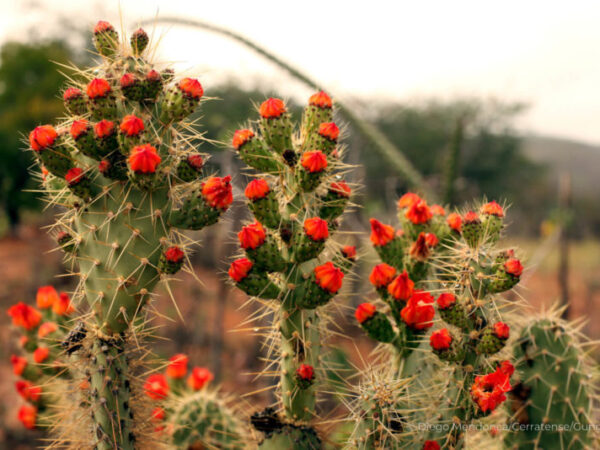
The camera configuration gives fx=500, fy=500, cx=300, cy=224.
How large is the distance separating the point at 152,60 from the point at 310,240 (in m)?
0.77

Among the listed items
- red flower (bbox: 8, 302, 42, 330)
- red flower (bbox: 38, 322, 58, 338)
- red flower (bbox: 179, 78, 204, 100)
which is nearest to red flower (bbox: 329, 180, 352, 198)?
red flower (bbox: 179, 78, 204, 100)

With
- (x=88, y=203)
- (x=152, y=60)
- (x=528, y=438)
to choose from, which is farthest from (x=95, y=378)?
(x=528, y=438)

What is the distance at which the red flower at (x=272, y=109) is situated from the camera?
150 centimetres

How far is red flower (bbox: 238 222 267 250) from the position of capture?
1359 mm

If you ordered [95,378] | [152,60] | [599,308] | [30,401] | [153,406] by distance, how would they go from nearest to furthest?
[95,378] → [152,60] → [153,406] → [30,401] → [599,308]

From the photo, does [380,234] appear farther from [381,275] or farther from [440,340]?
[440,340]

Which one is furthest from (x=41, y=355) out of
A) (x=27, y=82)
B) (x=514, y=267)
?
(x=27, y=82)

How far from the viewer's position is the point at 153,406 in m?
1.69

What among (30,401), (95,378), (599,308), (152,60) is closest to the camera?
(95,378)

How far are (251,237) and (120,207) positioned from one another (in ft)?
1.37

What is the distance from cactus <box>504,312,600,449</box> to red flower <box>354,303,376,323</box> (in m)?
0.63

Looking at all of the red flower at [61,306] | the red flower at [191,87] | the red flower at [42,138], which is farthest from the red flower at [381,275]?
the red flower at [61,306]

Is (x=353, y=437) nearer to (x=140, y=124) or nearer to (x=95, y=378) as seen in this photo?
(x=95, y=378)

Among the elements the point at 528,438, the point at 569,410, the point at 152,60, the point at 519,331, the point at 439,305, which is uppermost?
the point at 152,60
